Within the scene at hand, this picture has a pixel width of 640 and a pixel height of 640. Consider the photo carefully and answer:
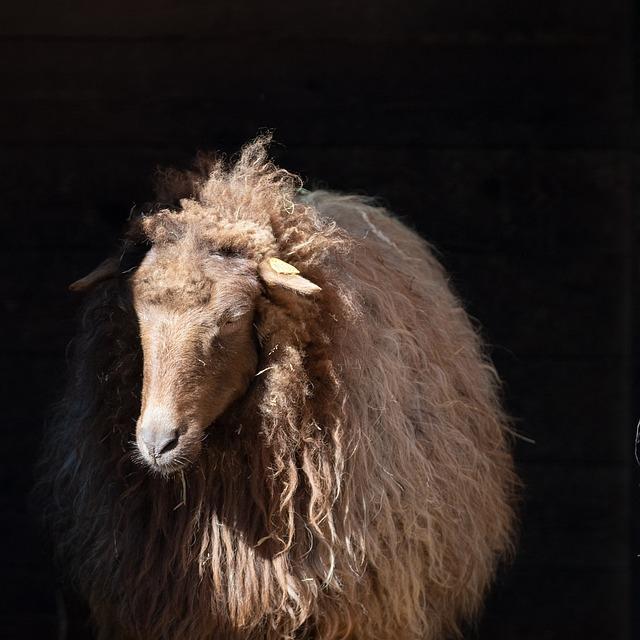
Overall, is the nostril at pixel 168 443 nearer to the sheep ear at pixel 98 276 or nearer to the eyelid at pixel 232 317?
the eyelid at pixel 232 317

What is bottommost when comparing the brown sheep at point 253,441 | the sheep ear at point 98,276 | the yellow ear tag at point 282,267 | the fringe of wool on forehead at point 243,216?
the brown sheep at point 253,441

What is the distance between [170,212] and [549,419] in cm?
190

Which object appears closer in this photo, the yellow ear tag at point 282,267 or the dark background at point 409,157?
the yellow ear tag at point 282,267

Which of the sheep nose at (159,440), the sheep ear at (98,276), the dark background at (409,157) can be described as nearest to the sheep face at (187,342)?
the sheep nose at (159,440)

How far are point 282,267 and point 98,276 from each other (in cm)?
50

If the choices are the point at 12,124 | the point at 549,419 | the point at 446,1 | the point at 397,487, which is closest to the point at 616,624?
the point at 549,419

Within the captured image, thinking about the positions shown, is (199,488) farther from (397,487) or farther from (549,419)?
(549,419)

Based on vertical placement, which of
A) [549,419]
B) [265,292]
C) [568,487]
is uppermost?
[265,292]

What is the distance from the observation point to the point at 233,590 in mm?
2809

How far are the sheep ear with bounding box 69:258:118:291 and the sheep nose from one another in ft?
1.53

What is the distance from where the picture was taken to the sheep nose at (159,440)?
2.48m

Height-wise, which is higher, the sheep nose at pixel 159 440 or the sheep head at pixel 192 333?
the sheep head at pixel 192 333

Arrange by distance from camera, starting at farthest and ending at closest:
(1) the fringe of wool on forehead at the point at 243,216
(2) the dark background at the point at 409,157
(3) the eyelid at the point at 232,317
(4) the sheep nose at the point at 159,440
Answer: (2) the dark background at the point at 409,157 < (1) the fringe of wool on forehead at the point at 243,216 < (3) the eyelid at the point at 232,317 < (4) the sheep nose at the point at 159,440

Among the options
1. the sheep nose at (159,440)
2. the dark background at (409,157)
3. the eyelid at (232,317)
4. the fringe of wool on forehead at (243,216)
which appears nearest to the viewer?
the sheep nose at (159,440)
